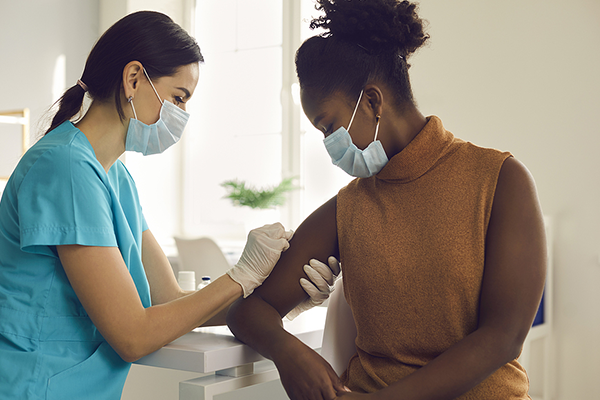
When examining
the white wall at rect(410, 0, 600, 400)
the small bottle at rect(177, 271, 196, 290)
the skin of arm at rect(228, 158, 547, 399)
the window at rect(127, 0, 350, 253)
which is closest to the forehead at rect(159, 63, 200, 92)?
the small bottle at rect(177, 271, 196, 290)

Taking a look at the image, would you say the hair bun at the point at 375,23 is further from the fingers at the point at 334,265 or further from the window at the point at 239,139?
the window at the point at 239,139

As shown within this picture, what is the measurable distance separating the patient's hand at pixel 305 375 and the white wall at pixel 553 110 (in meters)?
2.08

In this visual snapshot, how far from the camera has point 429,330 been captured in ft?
2.95

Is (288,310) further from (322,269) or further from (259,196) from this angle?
(259,196)

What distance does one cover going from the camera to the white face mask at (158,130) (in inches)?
44.8

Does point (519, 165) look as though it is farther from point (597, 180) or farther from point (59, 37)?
point (59, 37)

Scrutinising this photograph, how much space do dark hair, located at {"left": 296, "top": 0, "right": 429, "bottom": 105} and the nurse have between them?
313mm

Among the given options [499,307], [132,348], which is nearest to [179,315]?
[132,348]

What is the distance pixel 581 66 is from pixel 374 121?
204 centimetres

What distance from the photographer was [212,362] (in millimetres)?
893

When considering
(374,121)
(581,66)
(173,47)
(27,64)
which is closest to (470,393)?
(374,121)

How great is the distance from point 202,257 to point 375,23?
204 centimetres

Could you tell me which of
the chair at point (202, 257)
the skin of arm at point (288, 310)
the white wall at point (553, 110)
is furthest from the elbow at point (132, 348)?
the white wall at point (553, 110)

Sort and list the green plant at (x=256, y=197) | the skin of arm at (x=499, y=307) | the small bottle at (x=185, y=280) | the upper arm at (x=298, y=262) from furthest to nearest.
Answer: the green plant at (x=256, y=197) < the small bottle at (x=185, y=280) < the upper arm at (x=298, y=262) < the skin of arm at (x=499, y=307)
